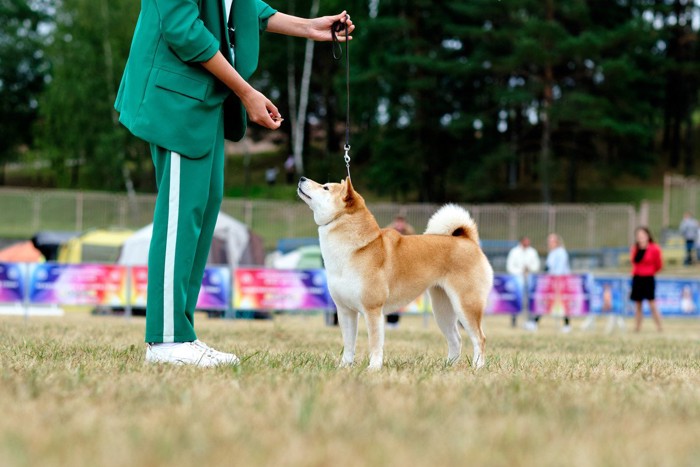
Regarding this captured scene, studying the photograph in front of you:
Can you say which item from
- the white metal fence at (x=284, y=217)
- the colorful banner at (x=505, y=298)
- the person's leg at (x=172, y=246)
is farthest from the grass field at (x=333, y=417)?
the white metal fence at (x=284, y=217)

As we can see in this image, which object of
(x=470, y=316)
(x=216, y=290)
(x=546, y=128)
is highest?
(x=546, y=128)

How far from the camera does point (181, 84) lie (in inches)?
172

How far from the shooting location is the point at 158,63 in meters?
4.36

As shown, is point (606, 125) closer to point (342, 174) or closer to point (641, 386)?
point (342, 174)

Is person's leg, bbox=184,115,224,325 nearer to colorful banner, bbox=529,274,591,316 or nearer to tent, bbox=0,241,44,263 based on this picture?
colorful banner, bbox=529,274,591,316

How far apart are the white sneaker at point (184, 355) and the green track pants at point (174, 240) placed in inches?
1.7

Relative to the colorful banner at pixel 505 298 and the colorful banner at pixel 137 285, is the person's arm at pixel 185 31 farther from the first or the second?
the colorful banner at pixel 505 298

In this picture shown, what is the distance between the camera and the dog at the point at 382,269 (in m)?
5.08

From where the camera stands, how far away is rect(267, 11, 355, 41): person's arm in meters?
5.23

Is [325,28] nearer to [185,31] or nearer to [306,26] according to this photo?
[306,26]

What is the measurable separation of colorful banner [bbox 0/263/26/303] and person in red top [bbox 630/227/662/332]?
1118 cm

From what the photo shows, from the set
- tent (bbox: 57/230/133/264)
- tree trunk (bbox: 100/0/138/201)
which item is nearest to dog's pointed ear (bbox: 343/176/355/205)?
tent (bbox: 57/230/133/264)

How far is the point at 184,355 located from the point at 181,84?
1392 mm

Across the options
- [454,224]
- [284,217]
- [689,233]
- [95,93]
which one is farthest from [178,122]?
[95,93]
